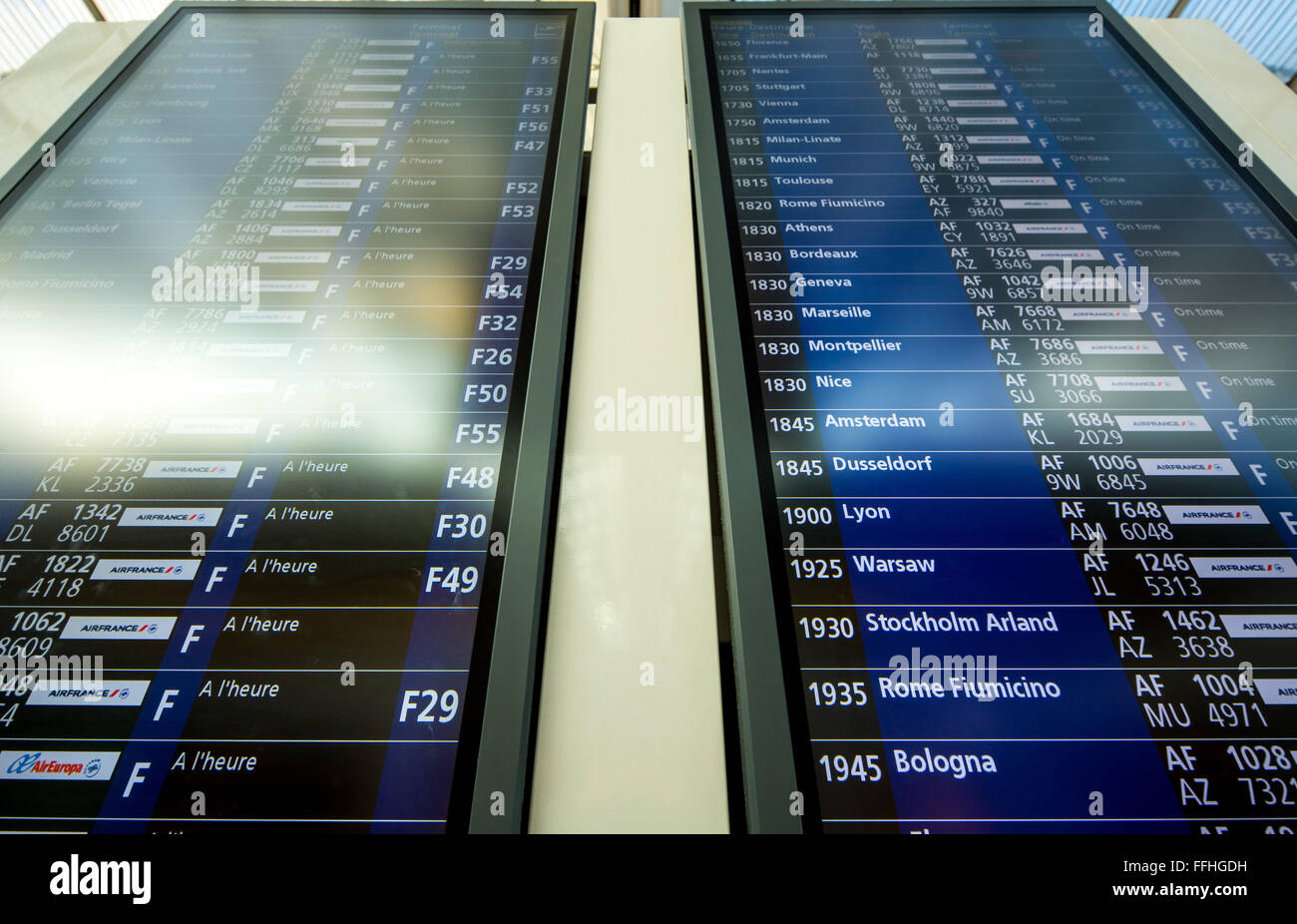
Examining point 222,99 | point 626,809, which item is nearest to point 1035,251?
point 626,809

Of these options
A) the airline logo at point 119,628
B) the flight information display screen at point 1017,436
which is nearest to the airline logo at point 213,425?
the airline logo at point 119,628

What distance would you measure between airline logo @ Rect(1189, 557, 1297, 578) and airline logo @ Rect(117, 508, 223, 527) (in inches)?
59.7

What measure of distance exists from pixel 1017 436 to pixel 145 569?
4.60ft

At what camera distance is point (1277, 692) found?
0.89 m

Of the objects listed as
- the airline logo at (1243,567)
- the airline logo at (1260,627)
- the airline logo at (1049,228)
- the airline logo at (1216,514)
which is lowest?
the airline logo at (1260,627)

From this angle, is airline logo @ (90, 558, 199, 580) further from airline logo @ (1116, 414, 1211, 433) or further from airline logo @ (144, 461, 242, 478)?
airline logo @ (1116, 414, 1211, 433)

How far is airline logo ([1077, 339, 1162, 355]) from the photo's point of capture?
4.00 ft

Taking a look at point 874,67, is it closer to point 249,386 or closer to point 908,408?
point 908,408

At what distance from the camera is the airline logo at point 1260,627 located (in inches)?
36.8

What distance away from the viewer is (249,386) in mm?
1175

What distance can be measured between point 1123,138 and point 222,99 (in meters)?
2.20

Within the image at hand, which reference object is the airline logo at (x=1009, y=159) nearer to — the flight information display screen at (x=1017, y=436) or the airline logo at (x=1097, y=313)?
the flight information display screen at (x=1017, y=436)
